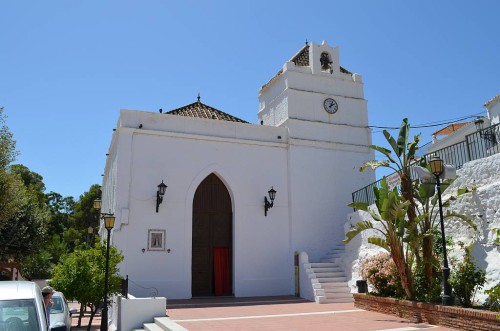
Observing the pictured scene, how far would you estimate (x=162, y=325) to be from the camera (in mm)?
10539

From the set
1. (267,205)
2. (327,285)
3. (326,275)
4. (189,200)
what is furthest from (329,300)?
(189,200)

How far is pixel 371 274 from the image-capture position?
1276 centimetres

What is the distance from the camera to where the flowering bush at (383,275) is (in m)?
11.9

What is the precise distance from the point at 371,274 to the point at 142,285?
795 centimetres

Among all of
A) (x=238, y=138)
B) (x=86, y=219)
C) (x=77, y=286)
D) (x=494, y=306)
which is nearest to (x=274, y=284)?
(x=238, y=138)

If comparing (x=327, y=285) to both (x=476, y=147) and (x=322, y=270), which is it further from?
(x=476, y=147)

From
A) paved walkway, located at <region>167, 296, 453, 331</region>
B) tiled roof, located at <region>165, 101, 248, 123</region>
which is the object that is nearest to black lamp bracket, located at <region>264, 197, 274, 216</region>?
paved walkway, located at <region>167, 296, 453, 331</region>

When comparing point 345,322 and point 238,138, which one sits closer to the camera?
point 345,322

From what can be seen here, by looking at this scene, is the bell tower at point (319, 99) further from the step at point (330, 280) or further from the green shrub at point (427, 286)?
the green shrub at point (427, 286)

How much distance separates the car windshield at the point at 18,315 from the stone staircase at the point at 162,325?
185 inches

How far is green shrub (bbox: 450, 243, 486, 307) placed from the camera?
9.61 metres

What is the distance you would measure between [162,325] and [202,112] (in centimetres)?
1140

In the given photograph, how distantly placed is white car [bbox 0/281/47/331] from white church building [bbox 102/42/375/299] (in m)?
10.1

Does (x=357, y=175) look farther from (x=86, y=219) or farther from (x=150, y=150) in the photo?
(x=86, y=219)
